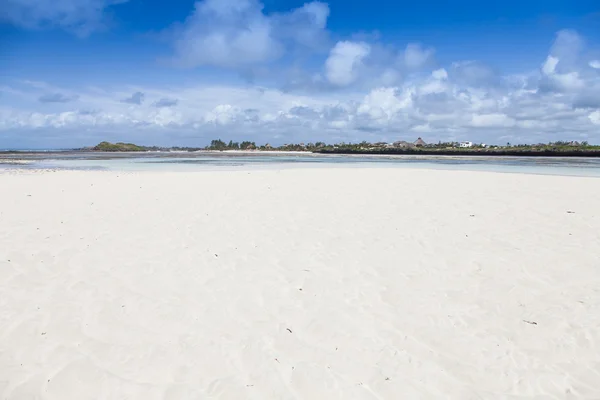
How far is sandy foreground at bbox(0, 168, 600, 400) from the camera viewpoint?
3.71 m

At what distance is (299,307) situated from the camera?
5160 millimetres

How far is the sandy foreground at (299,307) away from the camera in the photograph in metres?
3.71

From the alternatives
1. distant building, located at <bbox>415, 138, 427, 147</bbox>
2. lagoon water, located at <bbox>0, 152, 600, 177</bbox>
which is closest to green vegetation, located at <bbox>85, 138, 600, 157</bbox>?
distant building, located at <bbox>415, 138, 427, 147</bbox>

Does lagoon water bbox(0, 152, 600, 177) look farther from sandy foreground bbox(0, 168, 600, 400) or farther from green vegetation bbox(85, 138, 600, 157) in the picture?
green vegetation bbox(85, 138, 600, 157)

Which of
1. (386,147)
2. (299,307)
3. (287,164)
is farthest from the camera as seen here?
(386,147)

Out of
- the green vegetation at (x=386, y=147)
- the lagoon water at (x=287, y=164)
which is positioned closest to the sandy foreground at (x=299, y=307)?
the lagoon water at (x=287, y=164)

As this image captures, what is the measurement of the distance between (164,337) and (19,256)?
14.0 feet

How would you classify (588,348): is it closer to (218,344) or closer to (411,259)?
(411,259)

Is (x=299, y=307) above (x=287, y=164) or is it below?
below

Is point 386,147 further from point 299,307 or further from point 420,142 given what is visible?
point 299,307

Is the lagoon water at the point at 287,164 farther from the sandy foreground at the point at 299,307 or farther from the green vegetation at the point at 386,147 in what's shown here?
the green vegetation at the point at 386,147

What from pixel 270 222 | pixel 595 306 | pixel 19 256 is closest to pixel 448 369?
pixel 595 306

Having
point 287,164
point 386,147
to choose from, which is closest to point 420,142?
point 386,147

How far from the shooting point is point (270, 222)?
9.73m
